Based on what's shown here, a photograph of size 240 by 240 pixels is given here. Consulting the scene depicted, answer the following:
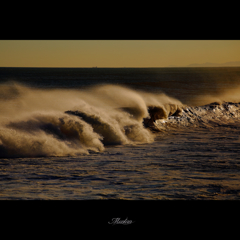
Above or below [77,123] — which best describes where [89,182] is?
below

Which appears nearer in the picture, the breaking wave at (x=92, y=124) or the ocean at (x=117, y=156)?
the ocean at (x=117, y=156)

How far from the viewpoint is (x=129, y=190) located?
3.94 metres

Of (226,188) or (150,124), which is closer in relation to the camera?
(226,188)

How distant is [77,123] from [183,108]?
5016 mm

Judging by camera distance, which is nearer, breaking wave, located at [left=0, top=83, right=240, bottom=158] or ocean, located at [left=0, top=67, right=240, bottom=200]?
ocean, located at [left=0, top=67, right=240, bottom=200]

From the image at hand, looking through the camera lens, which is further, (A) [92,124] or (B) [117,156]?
(A) [92,124]

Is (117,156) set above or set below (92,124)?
below

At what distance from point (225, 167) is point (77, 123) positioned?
10.4 feet
